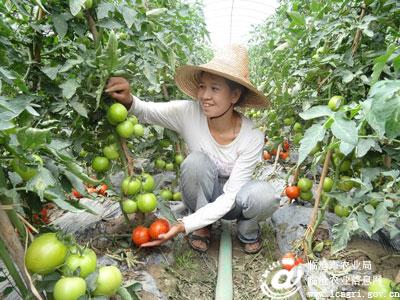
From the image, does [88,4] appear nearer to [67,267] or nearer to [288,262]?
[67,267]

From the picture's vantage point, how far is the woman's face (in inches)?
76.7

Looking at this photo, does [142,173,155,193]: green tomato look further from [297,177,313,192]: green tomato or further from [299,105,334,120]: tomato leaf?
[297,177,313,192]: green tomato

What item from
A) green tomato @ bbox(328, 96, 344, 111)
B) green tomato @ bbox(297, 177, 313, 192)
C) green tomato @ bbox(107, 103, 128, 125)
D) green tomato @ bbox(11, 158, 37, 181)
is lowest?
green tomato @ bbox(297, 177, 313, 192)

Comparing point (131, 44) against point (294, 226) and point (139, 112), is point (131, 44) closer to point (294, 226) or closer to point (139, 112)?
point (139, 112)

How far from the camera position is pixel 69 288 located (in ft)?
2.80

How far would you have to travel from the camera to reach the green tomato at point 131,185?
1.63 m

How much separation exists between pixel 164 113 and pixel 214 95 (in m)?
0.32

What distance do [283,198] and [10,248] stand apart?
215 cm

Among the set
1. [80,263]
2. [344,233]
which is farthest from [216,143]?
[80,263]

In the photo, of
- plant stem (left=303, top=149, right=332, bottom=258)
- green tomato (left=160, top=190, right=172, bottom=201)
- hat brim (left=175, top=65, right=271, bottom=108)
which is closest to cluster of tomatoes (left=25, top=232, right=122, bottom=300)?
plant stem (left=303, top=149, right=332, bottom=258)

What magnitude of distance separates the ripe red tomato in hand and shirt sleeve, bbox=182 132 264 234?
23cm

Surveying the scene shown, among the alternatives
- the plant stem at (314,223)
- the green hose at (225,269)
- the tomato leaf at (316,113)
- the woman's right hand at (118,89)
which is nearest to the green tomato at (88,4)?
the woman's right hand at (118,89)

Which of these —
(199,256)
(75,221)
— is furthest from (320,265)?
(75,221)

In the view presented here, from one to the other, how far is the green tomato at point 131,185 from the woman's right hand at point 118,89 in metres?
0.38
